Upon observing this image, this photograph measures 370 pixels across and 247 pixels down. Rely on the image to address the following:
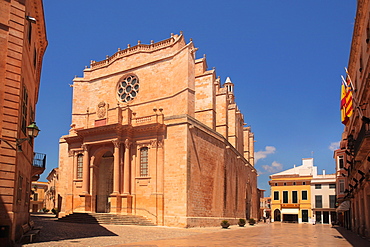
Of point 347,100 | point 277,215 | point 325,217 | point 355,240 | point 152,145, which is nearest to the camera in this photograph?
point 355,240

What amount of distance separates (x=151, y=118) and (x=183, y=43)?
29.3ft

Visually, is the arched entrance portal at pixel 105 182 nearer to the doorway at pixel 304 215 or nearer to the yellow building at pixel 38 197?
the yellow building at pixel 38 197

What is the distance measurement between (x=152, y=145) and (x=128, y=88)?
30.6ft

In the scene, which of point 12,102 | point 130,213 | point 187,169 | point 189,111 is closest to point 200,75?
point 189,111

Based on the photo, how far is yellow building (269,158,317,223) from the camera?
57000mm

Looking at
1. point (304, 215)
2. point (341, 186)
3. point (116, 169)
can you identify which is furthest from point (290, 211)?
point (116, 169)

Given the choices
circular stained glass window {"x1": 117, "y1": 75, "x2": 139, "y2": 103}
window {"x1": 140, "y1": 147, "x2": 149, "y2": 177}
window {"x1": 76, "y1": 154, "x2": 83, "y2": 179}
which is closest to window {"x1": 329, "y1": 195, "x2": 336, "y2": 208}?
circular stained glass window {"x1": 117, "y1": 75, "x2": 139, "y2": 103}

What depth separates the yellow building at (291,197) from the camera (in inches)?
2244

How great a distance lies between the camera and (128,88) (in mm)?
33688

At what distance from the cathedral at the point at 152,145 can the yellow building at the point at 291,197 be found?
22.8 m

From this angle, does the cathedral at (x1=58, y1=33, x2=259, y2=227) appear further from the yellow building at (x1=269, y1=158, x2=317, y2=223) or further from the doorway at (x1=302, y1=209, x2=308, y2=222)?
the doorway at (x1=302, y1=209, x2=308, y2=222)

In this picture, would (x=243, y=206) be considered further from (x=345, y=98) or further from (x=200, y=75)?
(x=345, y=98)

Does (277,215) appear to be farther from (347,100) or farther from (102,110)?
(347,100)

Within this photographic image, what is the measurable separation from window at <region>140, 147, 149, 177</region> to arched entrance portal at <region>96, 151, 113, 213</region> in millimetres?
4096
